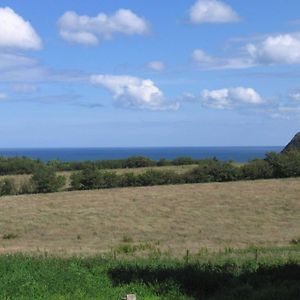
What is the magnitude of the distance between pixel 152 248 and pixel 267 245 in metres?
5.68

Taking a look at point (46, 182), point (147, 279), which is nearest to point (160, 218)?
point (46, 182)

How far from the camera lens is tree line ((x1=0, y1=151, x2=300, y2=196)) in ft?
218

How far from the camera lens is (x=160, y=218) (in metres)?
44.5

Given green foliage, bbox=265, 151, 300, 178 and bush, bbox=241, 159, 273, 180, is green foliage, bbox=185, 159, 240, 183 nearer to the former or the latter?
bush, bbox=241, 159, 273, 180

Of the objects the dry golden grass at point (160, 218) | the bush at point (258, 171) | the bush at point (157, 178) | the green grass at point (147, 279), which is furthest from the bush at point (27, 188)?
the green grass at point (147, 279)

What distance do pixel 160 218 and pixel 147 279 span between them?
88.7 feet

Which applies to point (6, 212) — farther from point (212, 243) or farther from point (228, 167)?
point (228, 167)

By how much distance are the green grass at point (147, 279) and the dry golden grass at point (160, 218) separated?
24.2 ft

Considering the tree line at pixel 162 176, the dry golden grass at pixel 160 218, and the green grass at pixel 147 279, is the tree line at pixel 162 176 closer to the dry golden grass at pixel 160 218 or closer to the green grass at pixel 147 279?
the dry golden grass at pixel 160 218

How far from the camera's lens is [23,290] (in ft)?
51.6

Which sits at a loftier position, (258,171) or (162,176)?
(258,171)

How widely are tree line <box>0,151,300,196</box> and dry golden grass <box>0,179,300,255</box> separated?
7078 millimetres

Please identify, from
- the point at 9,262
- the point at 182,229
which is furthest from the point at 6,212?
the point at 9,262

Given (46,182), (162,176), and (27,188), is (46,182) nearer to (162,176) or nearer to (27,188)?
(27,188)
